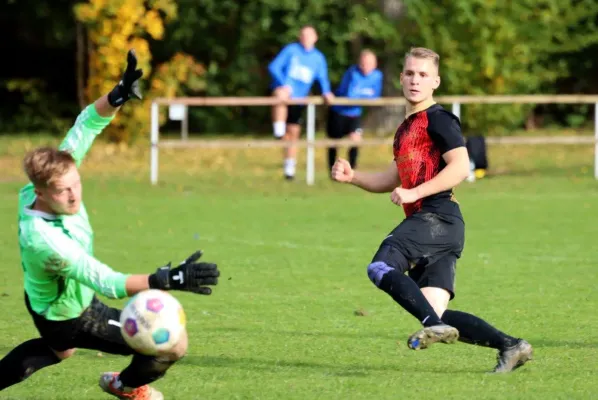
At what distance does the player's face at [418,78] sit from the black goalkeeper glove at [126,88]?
4.68 feet

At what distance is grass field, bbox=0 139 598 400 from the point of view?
21.6 feet

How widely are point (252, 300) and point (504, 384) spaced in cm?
321

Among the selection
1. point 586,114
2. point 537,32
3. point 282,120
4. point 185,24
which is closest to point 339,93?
point 282,120

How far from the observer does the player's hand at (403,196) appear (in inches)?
250

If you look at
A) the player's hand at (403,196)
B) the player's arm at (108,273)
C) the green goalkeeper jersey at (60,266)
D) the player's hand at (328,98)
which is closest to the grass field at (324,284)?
the green goalkeeper jersey at (60,266)

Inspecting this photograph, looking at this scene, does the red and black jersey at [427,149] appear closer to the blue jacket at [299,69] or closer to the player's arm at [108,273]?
the player's arm at [108,273]

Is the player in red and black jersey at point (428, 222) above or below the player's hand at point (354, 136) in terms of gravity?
above

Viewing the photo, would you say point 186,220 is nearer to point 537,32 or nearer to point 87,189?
point 87,189

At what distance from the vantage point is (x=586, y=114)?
2911 cm

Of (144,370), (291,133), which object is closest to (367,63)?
(291,133)

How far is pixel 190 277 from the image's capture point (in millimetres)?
5148

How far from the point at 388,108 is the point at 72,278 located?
21.5 meters

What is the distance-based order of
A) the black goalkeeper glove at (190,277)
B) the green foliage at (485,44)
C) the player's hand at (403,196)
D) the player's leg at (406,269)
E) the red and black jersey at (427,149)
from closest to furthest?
the black goalkeeper glove at (190,277), the player's leg at (406,269), the player's hand at (403,196), the red and black jersey at (427,149), the green foliage at (485,44)

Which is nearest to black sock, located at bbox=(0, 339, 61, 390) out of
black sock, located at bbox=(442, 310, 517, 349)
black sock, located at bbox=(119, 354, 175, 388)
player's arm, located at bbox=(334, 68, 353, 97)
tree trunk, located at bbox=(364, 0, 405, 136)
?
black sock, located at bbox=(119, 354, 175, 388)
